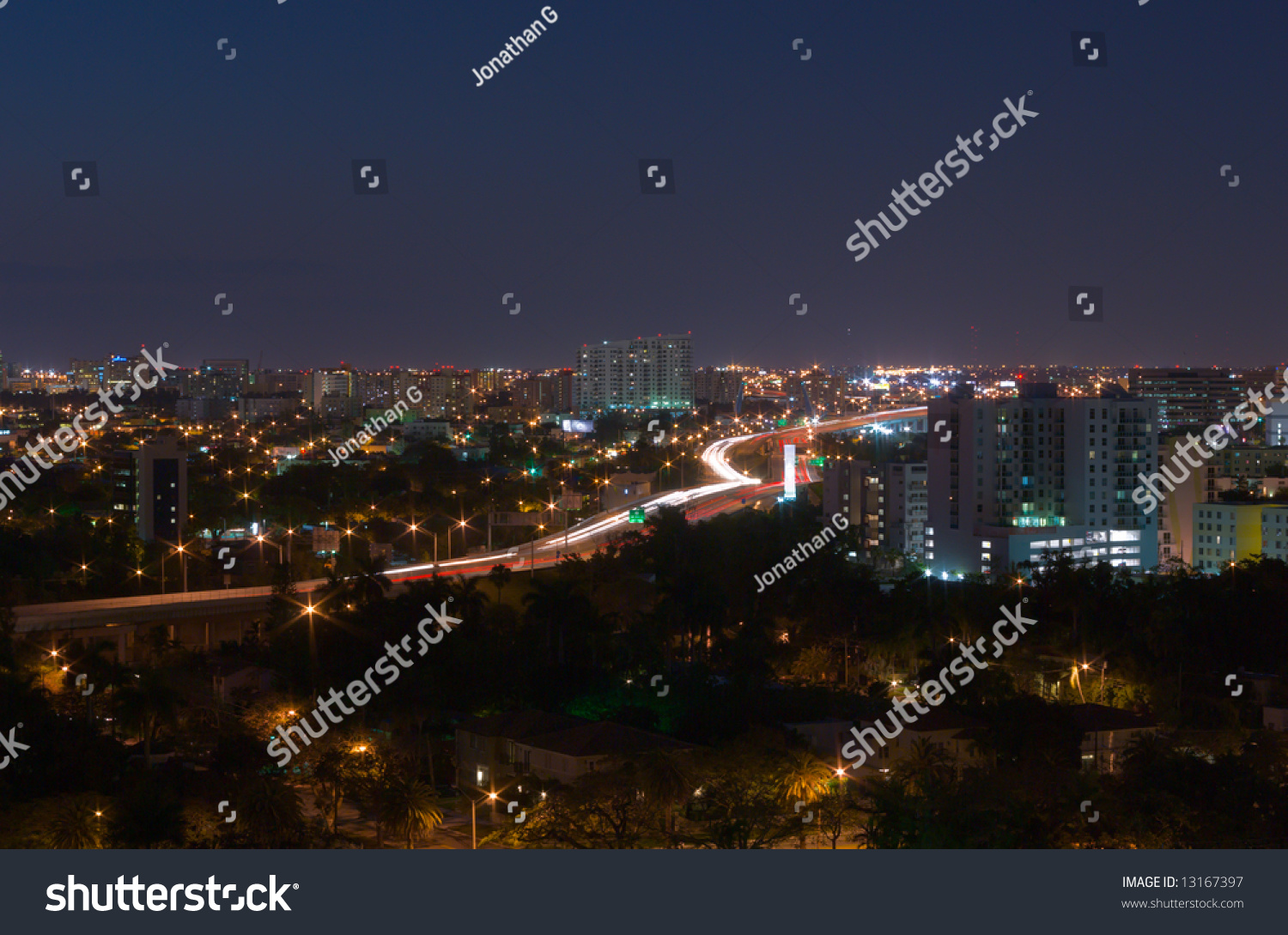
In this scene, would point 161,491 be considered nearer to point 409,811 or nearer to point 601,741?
point 601,741

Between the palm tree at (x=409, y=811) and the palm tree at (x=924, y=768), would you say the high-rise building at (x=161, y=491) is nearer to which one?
the palm tree at (x=409, y=811)

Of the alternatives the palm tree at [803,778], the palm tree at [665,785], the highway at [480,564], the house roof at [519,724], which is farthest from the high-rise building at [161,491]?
the palm tree at [803,778]

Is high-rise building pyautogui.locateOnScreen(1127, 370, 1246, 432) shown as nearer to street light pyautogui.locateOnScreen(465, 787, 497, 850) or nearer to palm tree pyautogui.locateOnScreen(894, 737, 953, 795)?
palm tree pyautogui.locateOnScreen(894, 737, 953, 795)

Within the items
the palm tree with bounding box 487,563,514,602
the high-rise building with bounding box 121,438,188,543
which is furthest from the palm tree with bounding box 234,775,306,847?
the high-rise building with bounding box 121,438,188,543

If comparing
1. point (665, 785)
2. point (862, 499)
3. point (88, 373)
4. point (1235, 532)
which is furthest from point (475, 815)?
point (88, 373)

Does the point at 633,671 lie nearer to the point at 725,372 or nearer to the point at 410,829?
the point at 410,829
